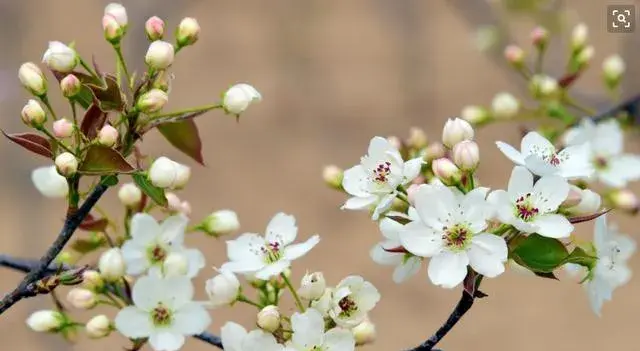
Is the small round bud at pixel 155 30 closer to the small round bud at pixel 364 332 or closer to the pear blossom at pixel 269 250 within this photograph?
the pear blossom at pixel 269 250

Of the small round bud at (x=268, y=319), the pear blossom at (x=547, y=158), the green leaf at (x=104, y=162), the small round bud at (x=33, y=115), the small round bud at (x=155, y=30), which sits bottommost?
the small round bud at (x=268, y=319)

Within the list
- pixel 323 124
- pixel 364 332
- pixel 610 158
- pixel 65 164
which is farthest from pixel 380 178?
pixel 323 124

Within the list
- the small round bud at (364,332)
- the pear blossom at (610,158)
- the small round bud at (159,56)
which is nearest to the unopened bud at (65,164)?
the small round bud at (159,56)

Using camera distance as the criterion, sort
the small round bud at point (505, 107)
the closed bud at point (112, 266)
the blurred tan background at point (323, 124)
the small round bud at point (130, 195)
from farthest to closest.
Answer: the blurred tan background at point (323, 124), the small round bud at point (505, 107), the small round bud at point (130, 195), the closed bud at point (112, 266)

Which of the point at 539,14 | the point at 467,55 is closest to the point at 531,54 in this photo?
the point at 467,55

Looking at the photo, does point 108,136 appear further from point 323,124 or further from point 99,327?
point 323,124

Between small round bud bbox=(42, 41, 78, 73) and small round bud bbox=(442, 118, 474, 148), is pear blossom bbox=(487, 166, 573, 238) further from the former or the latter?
small round bud bbox=(42, 41, 78, 73)

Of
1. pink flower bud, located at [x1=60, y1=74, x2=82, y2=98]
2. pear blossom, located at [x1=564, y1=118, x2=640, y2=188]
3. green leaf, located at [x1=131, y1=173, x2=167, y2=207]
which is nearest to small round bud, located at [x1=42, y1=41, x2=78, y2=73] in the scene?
pink flower bud, located at [x1=60, y1=74, x2=82, y2=98]
